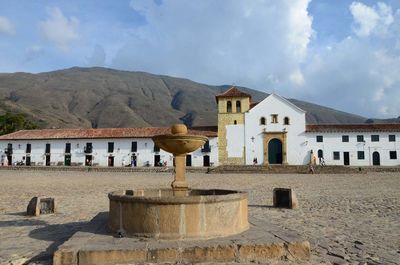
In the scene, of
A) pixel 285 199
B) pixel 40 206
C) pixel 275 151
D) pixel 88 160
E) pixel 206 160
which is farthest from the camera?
pixel 88 160

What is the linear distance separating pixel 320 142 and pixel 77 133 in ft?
93.2

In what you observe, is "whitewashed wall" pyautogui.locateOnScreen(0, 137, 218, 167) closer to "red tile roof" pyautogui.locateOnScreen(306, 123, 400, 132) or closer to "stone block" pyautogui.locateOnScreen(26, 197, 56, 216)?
"red tile roof" pyautogui.locateOnScreen(306, 123, 400, 132)

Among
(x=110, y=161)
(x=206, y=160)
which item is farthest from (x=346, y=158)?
(x=110, y=161)

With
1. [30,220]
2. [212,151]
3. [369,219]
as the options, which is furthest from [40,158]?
[369,219]

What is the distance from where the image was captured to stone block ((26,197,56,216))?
32.9 ft

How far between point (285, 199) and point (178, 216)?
245 inches

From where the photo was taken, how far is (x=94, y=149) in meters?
46.7

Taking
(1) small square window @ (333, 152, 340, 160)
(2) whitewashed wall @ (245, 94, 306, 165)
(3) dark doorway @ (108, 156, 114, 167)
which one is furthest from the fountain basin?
(3) dark doorway @ (108, 156, 114, 167)

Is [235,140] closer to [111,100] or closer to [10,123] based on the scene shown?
[10,123]

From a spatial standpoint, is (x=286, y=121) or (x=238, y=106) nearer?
(x=286, y=121)

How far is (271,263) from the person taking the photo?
509cm

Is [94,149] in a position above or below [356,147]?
above

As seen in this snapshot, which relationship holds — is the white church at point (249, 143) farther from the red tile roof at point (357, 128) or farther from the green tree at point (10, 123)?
the green tree at point (10, 123)

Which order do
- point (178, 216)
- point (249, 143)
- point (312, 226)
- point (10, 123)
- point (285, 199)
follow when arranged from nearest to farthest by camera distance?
point (178, 216)
point (312, 226)
point (285, 199)
point (249, 143)
point (10, 123)
